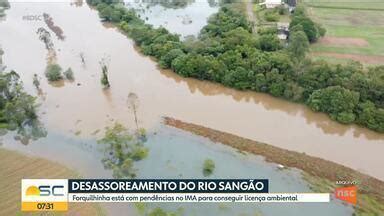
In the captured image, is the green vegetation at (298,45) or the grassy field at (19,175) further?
the green vegetation at (298,45)

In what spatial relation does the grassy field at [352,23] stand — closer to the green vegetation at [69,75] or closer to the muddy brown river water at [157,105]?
the muddy brown river water at [157,105]

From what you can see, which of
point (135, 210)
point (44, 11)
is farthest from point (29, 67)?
point (135, 210)

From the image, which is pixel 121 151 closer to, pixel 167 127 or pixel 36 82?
pixel 167 127

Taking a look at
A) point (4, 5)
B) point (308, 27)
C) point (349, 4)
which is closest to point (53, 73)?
point (308, 27)

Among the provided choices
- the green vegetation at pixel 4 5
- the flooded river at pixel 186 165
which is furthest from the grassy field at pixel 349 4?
the green vegetation at pixel 4 5

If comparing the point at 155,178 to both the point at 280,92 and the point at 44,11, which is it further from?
the point at 44,11

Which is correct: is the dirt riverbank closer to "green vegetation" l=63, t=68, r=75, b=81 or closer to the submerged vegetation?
the submerged vegetation
